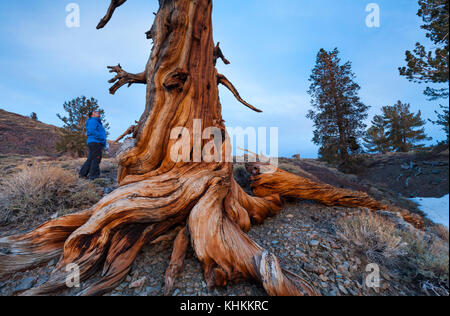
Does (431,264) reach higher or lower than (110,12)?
lower

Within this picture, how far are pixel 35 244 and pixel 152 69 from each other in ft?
8.75

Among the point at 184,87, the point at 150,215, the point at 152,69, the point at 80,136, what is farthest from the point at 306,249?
the point at 80,136

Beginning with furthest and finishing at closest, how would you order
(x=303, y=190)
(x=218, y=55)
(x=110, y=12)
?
(x=303, y=190) → (x=218, y=55) → (x=110, y=12)

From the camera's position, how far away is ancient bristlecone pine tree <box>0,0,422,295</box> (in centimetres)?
175

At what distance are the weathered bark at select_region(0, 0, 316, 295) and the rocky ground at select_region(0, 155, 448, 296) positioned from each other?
0.36ft

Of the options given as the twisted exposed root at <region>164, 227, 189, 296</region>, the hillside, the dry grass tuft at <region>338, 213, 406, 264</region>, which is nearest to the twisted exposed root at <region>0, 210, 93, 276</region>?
the twisted exposed root at <region>164, 227, 189, 296</region>

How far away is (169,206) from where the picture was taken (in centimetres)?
216

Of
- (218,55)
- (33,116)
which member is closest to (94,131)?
(218,55)

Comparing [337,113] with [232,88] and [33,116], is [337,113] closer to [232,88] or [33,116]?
[232,88]

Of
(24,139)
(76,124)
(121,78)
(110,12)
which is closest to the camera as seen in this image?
(110,12)

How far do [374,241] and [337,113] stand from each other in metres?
10.4

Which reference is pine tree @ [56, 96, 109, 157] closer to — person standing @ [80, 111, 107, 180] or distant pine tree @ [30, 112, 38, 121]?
person standing @ [80, 111, 107, 180]

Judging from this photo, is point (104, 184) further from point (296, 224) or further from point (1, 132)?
point (1, 132)

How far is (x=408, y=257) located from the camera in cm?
205
